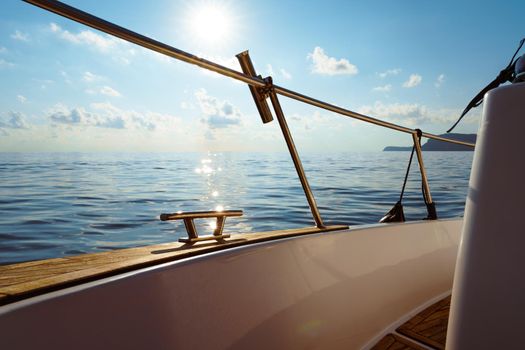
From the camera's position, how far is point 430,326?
4.37ft

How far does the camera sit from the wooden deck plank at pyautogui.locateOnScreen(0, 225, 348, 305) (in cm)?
63

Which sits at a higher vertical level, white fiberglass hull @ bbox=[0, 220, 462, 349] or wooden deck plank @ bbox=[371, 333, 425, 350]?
white fiberglass hull @ bbox=[0, 220, 462, 349]

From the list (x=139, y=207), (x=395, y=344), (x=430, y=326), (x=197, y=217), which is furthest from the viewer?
(x=139, y=207)

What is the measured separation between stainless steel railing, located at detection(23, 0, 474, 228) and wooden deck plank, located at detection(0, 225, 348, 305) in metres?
0.31

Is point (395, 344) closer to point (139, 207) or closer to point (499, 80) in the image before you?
point (499, 80)

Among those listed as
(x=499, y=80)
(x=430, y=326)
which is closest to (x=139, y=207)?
(x=430, y=326)

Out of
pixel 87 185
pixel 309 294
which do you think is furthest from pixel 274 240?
pixel 87 185

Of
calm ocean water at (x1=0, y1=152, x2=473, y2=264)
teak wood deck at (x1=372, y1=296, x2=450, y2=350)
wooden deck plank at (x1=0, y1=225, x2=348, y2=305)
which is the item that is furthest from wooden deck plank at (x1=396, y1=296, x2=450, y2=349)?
calm ocean water at (x1=0, y1=152, x2=473, y2=264)

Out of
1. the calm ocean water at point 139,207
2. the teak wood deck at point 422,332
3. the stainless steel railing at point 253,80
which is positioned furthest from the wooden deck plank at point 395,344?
the calm ocean water at point 139,207

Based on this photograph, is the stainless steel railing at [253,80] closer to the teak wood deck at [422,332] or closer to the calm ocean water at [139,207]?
the teak wood deck at [422,332]

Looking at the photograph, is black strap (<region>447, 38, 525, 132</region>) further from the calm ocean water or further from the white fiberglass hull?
the calm ocean water

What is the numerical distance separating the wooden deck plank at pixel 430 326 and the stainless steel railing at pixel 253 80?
0.46 m

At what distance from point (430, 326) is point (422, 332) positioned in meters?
0.06

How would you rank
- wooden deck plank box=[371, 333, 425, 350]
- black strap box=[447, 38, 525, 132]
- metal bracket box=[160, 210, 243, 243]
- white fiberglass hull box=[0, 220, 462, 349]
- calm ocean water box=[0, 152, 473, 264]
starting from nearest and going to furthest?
white fiberglass hull box=[0, 220, 462, 349] < black strap box=[447, 38, 525, 132] < metal bracket box=[160, 210, 243, 243] < wooden deck plank box=[371, 333, 425, 350] < calm ocean water box=[0, 152, 473, 264]
